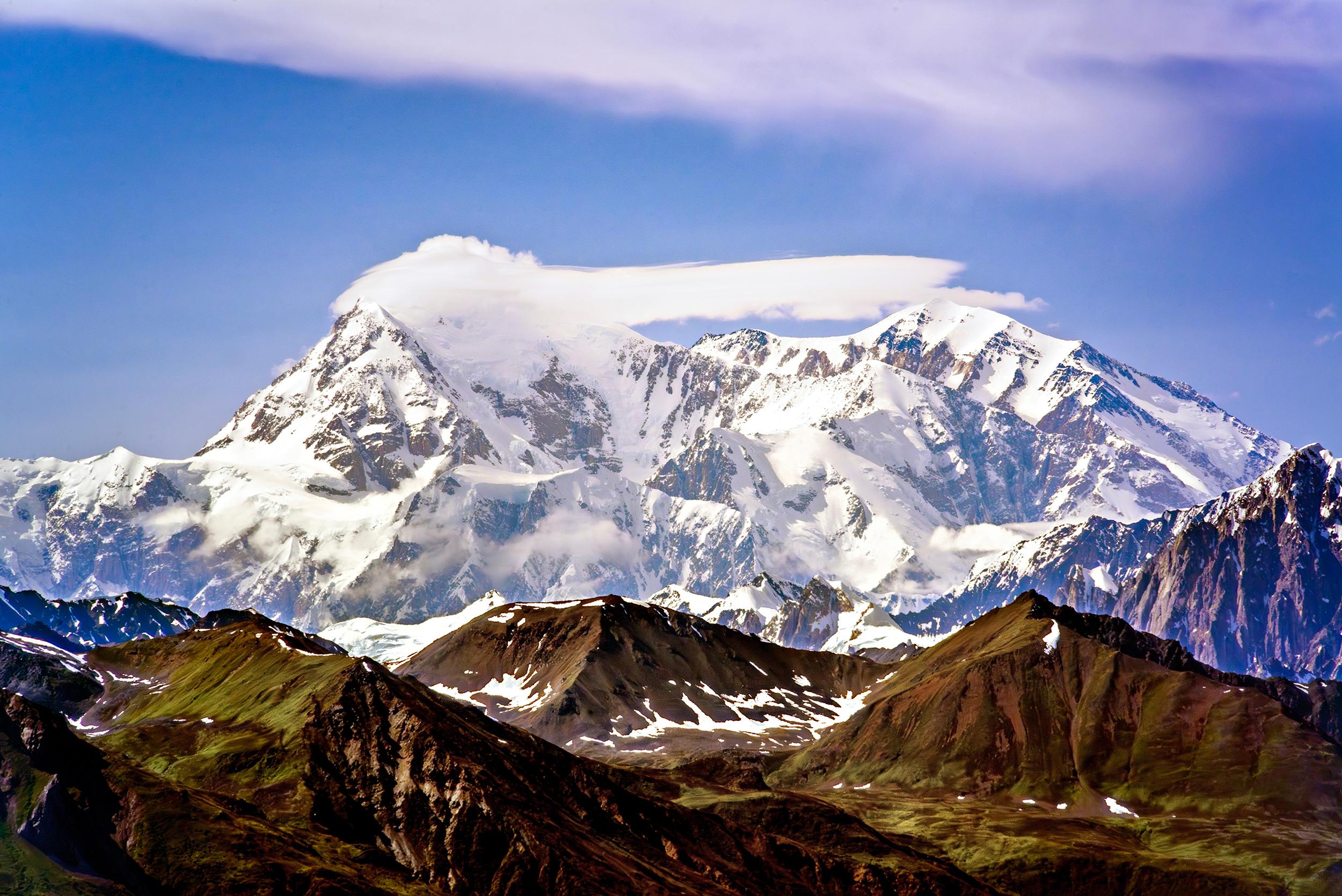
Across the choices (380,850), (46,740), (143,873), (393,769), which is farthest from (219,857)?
(393,769)

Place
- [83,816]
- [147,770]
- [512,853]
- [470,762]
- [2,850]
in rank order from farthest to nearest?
[470,762]
[512,853]
[147,770]
[83,816]
[2,850]

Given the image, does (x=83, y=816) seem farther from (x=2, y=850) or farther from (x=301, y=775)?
(x=301, y=775)

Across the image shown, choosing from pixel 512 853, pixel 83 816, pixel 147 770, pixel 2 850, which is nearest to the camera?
pixel 2 850

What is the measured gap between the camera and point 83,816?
150m

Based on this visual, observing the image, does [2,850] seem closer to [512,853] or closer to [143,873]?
[143,873]

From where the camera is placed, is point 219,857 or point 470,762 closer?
point 219,857

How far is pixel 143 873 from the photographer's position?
5940 inches

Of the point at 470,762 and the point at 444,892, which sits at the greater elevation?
the point at 470,762

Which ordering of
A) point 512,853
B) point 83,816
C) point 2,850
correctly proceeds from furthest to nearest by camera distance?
1. point 512,853
2. point 83,816
3. point 2,850

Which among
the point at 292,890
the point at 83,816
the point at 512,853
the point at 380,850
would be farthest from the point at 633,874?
the point at 83,816

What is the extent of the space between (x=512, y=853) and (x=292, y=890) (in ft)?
130

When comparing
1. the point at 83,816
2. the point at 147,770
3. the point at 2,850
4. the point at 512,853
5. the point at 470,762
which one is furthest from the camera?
the point at 470,762

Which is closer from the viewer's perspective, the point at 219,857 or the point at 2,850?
the point at 2,850

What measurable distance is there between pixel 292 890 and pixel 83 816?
2036 centimetres
